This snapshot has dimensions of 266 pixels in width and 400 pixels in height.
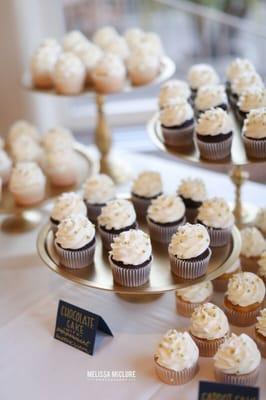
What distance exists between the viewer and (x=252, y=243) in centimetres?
203

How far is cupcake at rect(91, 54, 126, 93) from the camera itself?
2.30 meters

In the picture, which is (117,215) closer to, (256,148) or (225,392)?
(256,148)

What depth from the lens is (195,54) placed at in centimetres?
486

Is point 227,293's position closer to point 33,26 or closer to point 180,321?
point 180,321

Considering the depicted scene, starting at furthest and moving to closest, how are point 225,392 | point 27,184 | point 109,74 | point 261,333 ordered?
point 109,74 < point 27,184 < point 261,333 < point 225,392

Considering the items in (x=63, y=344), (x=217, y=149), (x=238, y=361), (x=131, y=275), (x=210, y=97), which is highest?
(x=210, y=97)

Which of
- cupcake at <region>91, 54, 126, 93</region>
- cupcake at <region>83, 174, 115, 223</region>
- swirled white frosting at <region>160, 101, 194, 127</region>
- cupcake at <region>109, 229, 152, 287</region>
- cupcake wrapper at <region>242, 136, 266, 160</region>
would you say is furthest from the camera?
cupcake at <region>91, 54, 126, 93</region>

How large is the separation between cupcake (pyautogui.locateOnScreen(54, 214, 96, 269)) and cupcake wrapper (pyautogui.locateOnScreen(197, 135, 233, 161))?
39 centimetres

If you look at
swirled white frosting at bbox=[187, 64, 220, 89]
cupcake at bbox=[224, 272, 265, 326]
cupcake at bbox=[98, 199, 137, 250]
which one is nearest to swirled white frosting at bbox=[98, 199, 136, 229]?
cupcake at bbox=[98, 199, 137, 250]

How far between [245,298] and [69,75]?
103cm

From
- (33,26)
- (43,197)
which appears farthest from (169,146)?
(33,26)

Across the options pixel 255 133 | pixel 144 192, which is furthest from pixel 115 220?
pixel 255 133

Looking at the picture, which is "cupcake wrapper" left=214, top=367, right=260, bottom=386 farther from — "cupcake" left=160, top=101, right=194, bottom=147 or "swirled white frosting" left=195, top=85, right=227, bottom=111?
"swirled white frosting" left=195, top=85, right=227, bottom=111

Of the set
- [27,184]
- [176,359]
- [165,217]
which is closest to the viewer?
[176,359]
